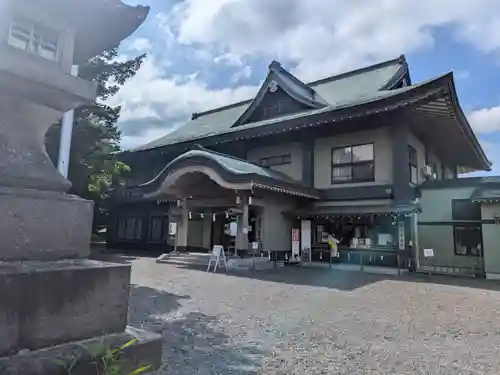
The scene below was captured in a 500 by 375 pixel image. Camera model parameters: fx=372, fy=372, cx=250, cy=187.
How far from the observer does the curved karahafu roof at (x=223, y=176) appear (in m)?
11.5

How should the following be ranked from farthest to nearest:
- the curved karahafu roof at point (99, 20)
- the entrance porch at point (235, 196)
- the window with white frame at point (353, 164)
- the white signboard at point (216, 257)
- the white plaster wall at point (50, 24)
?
the window with white frame at point (353, 164) < the entrance porch at point (235, 196) < the white signboard at point (216, 257) < the curved karahafu roof at point (99, 20) < the white plaster wall at point (50, 24)

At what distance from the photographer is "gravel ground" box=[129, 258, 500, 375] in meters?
3.71

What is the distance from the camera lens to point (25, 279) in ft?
8.68

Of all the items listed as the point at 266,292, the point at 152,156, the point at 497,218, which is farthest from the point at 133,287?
the point at 152,156

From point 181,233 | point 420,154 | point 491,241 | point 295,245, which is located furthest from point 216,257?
point 420,154

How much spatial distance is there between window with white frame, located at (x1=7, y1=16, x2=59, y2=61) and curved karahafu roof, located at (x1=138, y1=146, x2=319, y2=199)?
→ 798 cm

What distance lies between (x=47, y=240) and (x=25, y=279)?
49 centimetres

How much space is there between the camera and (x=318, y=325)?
17.0 ft

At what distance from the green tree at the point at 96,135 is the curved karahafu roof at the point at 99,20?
26.2 ft

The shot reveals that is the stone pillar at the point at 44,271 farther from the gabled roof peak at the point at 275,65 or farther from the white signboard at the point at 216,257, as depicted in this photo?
the gabled roof peak at the point at 275,65

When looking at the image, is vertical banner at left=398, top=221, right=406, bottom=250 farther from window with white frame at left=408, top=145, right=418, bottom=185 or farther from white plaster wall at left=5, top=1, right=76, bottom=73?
white plaster wall at left=5, top=1, right=76, bottom=73

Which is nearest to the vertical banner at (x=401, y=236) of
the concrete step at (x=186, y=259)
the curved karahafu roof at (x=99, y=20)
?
the concrete step at (x=186, y=259)

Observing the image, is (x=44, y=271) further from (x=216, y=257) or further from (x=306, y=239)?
(x=306, y=239)

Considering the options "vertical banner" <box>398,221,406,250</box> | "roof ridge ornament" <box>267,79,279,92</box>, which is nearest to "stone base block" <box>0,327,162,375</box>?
"vertical banner" <box>398,221,406,250</box>
